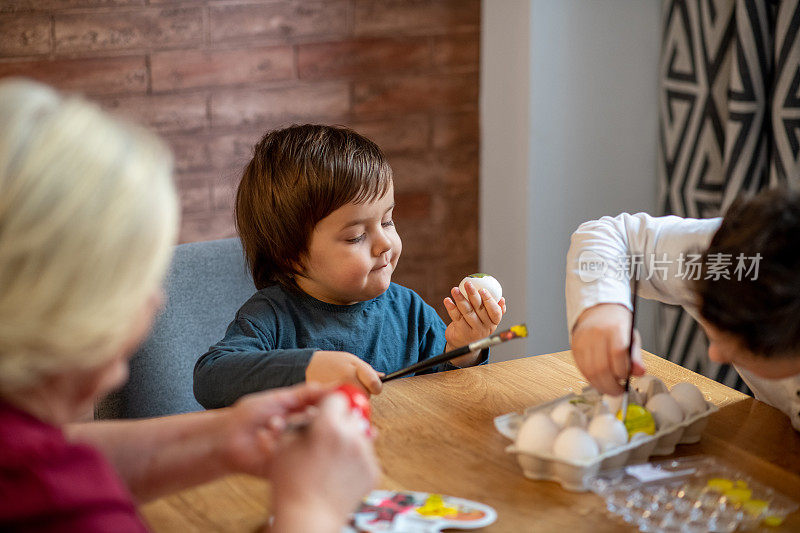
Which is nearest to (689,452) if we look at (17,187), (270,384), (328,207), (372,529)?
(372,529)

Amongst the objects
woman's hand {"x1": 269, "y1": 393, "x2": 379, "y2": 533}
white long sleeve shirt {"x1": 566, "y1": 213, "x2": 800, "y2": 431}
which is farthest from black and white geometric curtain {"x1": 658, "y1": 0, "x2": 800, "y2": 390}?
woman's hand {"x1": 269, "y1": 393, "x2": 379, "y2": 533}

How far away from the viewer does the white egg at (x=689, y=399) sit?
1.03 meters

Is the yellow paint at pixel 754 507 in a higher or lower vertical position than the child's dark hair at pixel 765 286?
lower

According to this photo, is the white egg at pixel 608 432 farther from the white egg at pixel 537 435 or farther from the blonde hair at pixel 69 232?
the blonde hair at pixel 69 232

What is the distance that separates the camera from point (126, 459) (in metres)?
0.84

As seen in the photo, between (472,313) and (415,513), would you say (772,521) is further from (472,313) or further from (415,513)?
(472,313)

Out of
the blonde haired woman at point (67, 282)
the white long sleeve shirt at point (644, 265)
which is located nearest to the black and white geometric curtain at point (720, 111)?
the white long sleeve shirt at point (644, 265)

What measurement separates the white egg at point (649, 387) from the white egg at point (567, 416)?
11 cm

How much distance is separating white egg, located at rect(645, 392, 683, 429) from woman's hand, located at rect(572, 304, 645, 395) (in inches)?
1.6

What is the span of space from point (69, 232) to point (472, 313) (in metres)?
0.86

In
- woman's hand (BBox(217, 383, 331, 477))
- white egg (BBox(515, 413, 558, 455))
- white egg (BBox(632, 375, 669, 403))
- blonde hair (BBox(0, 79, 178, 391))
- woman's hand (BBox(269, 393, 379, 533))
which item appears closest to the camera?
blonde hair (BBox(0, 79, 178, 391))

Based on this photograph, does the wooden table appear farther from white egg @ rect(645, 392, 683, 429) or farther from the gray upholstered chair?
the gray upholstered chair

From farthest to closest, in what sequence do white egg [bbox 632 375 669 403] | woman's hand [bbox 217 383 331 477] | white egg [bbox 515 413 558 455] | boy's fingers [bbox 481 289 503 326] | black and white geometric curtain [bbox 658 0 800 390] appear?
1. black and white geometric curtain [bbox 658 0 800 390]
2. boy's fingers [bbox 481 289 503 326]
3. white egg [bbox 632 375 669 403]
4. white egg [bbox 515 413 558 455]
5. woman's hand [bbox 217 383 331 477]

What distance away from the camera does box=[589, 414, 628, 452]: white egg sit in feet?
3.08
